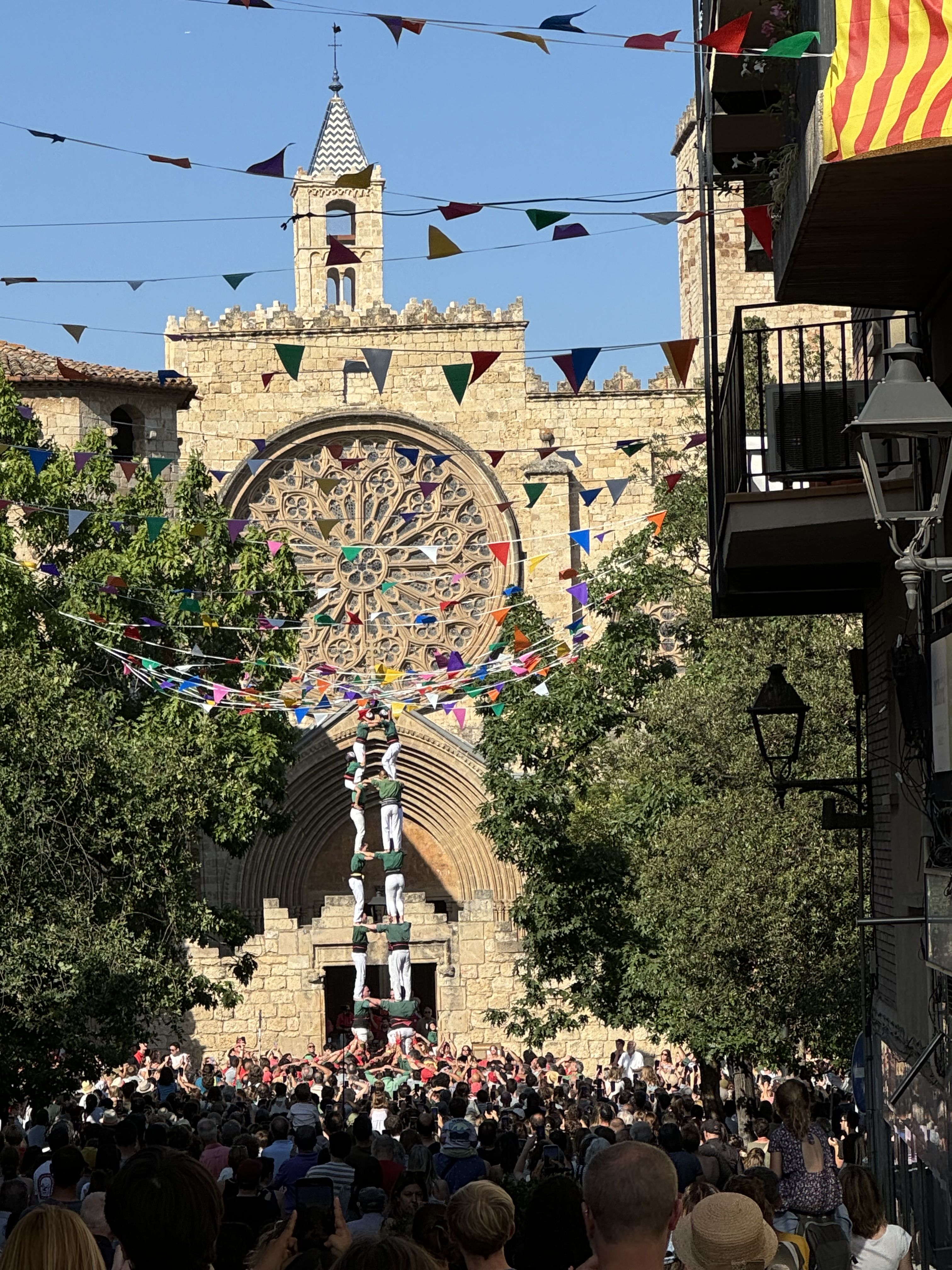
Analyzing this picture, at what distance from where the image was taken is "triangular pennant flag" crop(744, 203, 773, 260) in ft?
31.8

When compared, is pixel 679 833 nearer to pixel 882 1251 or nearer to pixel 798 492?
pixel 798 492

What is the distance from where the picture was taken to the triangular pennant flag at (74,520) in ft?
72.6

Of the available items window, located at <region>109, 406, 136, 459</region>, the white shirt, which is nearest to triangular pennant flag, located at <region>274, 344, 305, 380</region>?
the white shirt

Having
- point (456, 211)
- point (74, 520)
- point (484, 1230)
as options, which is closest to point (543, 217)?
point (456, 211)

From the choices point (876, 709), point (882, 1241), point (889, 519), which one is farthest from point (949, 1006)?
point (876, 709)

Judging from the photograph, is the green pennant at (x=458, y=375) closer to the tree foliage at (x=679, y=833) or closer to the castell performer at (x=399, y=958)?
the tree foliage at (x=679, y=833)

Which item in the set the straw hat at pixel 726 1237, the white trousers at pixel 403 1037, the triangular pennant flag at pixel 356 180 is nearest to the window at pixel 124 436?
the white trousers at pixel 403 1037

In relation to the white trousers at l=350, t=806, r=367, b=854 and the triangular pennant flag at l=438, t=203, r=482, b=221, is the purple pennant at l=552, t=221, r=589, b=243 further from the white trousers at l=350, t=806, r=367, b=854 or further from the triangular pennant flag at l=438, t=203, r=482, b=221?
the white trousers at l=350, t=806, r=367, b=854

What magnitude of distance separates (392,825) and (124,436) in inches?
390

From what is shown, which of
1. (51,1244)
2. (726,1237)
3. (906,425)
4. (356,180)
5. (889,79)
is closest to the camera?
(51,1244)

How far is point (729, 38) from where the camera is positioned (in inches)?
315

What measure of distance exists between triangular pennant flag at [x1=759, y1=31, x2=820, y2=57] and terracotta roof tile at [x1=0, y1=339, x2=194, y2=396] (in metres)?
22.8

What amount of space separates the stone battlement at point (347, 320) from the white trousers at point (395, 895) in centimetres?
1399

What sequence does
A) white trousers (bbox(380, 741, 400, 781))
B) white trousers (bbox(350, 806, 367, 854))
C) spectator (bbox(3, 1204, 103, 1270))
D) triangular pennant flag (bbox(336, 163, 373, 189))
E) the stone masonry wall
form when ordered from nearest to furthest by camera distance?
spectator (bbox(3, 1204, 103, 1270)) < triangular pennant flag (bbox(336, 163, 373, 189)) < white trousers (bbox(380, 741, 400, 781)) < white trousers (bbox(350, 806, 367, 854)) < the stone masonry wall
